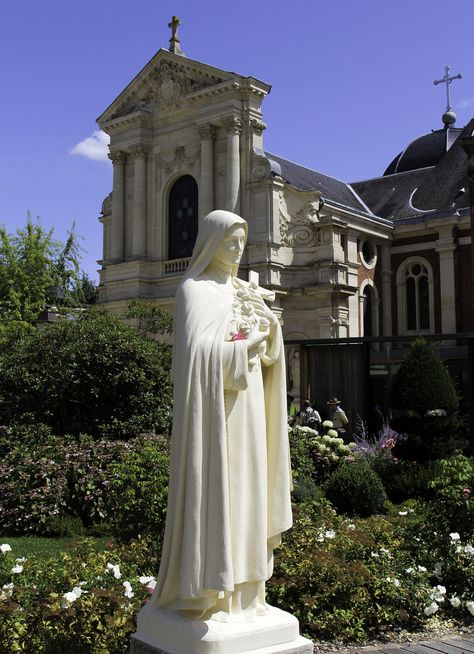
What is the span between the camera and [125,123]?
A: 36750mm

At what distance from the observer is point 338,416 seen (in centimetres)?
1714

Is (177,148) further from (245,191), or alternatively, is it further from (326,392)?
(326,392)

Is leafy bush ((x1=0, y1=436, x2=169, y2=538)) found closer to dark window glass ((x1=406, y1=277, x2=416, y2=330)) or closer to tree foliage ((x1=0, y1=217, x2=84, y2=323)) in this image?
tree foliage ((x1=0, y1=217, x2=84, y2=323))

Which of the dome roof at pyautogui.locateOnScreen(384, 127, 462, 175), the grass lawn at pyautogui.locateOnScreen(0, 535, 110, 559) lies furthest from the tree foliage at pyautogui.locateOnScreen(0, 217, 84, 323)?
the dome roof at pyautogui.locateOnScreen(384, 127, 462, 175)

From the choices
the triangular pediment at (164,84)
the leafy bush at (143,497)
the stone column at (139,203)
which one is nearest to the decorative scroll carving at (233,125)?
the triangular pediment at (164,84)

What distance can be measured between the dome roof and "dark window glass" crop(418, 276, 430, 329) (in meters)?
10.2

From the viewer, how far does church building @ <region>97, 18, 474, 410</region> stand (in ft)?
103

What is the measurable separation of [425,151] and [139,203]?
18591mm

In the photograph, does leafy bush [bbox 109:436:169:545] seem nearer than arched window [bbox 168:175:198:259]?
Yes

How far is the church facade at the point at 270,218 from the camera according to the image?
103 feet

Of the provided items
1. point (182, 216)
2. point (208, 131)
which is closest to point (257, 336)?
point (208, 131)

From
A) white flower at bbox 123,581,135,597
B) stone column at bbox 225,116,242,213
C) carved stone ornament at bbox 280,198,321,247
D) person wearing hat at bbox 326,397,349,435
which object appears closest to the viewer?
white flower at bbox 123,581,135,597

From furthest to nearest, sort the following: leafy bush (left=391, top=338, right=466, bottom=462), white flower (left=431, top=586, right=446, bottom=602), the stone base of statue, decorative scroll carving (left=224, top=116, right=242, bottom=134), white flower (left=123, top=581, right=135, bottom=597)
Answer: decorative scroll carving (left=224, top=116, right=242, bottom=134) → leafy bush (left=391, top=338, right=466, bottom=462) → white flower (left=431, top=586, right=446, bottom=602) → white flower (left=123, top=581, right=135, bottom=597) → the stone base of statue

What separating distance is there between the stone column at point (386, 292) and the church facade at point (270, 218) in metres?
0.05
